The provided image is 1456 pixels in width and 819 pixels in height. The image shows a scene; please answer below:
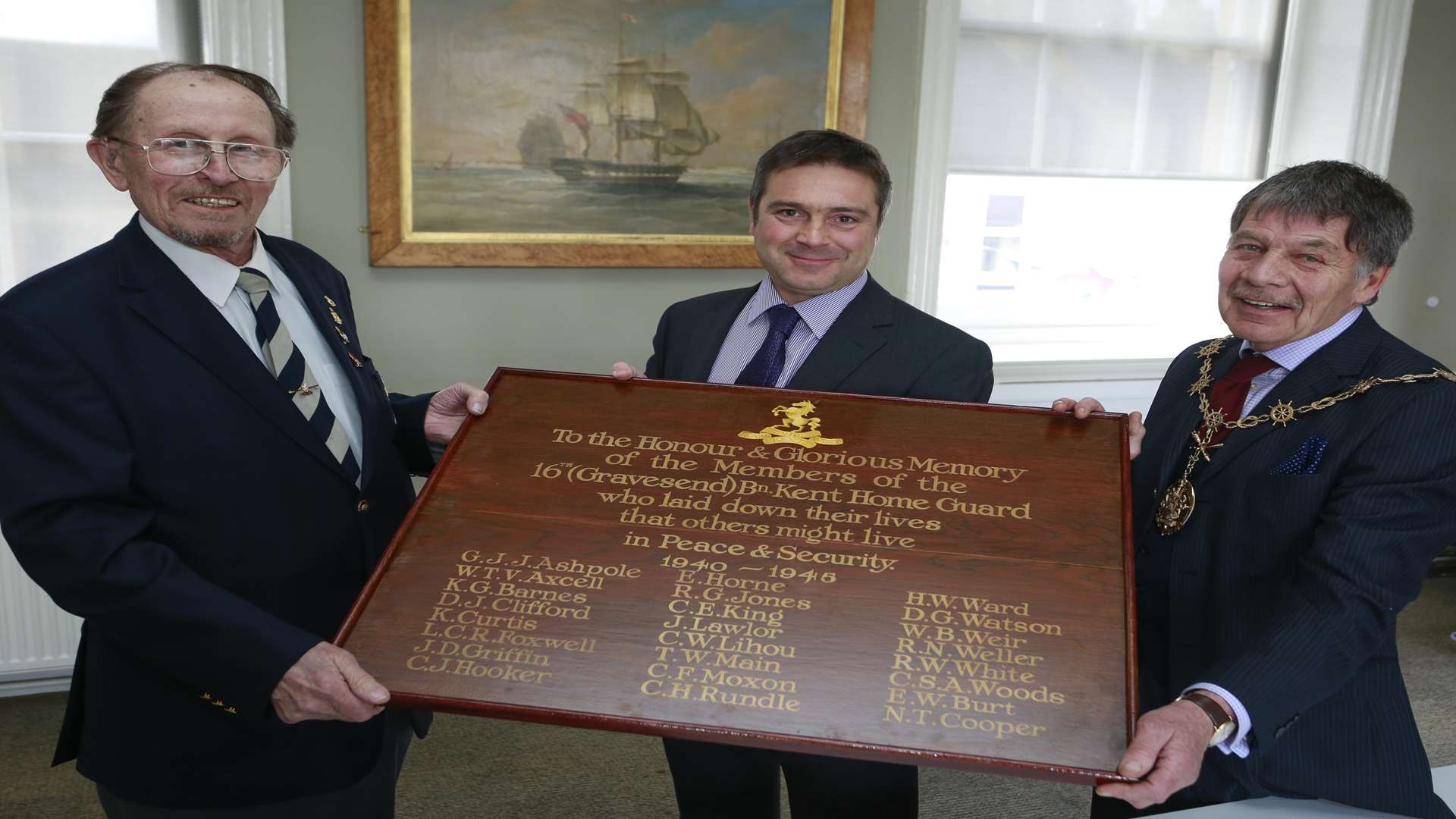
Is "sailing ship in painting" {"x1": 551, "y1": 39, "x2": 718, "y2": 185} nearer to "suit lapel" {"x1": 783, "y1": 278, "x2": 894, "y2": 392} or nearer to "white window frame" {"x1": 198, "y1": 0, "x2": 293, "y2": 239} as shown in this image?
"white window frame" {"x1": 198, "y1": 0, "x2": 293, "y2": 239}

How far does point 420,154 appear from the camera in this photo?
139 inches

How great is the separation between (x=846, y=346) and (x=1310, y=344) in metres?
0.84

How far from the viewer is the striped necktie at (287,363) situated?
1.85 metres

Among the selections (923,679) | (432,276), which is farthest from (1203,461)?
(432,276)

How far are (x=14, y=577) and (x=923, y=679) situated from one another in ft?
10.8

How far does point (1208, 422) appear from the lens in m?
1.95

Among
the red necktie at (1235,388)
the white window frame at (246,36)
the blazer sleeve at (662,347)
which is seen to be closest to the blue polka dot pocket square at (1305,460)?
the red necktie at (1235,388)

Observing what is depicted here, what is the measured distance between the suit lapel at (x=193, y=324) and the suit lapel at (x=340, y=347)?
0.62 ft

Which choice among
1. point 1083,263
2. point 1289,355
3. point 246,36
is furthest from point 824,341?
point 1083,263

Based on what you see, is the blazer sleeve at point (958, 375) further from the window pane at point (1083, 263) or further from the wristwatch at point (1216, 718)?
the window pane at point (1083, 263)

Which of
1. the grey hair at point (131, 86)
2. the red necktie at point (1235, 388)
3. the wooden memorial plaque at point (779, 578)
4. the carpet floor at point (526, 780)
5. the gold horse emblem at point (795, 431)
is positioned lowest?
the carpet floor at point (526, 780)

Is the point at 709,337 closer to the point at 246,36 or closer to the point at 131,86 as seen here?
the point at 131,86

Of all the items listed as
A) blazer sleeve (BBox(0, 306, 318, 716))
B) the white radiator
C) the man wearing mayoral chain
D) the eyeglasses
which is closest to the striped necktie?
the eyeglasses

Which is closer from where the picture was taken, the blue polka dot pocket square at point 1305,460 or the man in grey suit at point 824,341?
the blue polka dot pocket square at point 1305,460
